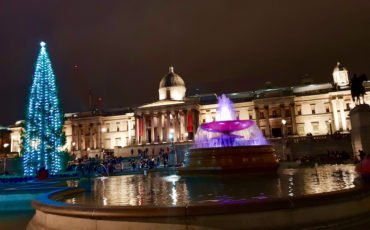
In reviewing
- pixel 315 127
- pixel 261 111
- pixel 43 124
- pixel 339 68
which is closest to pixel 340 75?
pixel 339 68

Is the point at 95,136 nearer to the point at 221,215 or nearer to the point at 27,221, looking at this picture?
the point at 27,221

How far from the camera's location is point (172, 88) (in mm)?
63469

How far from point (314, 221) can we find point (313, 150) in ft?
109

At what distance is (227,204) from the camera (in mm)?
4562

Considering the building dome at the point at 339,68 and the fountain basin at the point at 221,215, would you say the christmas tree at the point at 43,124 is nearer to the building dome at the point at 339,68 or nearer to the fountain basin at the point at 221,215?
the fountain basin at the point at 221,215

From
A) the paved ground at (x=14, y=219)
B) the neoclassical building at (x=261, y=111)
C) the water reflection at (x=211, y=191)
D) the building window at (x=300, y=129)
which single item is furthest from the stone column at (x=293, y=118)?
the paved ground at (x=14, y=219)

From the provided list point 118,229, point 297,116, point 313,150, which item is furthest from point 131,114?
point 118,229

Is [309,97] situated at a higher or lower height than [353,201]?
higher

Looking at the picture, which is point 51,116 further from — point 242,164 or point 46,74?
point 242,164

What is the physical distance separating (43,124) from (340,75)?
5561 centimetres

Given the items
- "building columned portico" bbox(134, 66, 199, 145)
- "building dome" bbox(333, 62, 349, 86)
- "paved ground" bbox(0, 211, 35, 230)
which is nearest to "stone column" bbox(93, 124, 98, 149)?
"building columned portico" bbox(134, 66, 199, 145)

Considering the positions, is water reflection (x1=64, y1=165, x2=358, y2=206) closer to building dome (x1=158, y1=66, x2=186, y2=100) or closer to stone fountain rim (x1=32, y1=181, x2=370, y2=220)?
stone fountain rim (x1=32, y1=181, x2=370, y2=220)

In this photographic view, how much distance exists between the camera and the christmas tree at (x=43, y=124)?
2345cm

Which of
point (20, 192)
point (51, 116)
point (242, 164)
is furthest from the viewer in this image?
point (51, 116)
